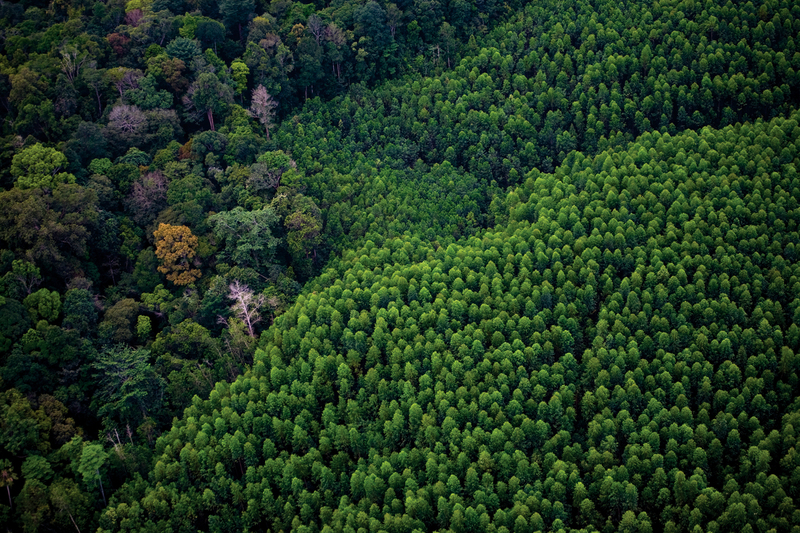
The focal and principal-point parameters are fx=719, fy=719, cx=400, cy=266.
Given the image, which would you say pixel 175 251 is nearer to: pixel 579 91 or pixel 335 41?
pixel 335 41

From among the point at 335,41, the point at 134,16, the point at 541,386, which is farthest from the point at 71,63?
the point at 541,386

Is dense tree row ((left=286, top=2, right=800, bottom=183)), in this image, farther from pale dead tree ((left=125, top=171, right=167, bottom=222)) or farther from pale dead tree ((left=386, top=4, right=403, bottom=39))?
pale dead tree ((left=125, top=171, right=167, bottom=222))

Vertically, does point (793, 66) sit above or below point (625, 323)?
above

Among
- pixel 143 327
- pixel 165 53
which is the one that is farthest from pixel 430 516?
pixel 165 53

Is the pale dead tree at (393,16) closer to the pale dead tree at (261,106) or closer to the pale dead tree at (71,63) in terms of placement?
the pale dead tree at (261,106)

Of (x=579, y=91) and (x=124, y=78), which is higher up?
(x=124, y=78)

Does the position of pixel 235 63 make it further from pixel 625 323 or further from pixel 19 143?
pixel 625 323

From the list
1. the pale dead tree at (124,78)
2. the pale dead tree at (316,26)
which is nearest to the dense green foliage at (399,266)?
the pale dead tree at (124,78)
